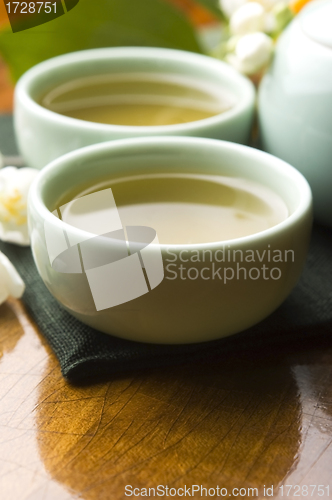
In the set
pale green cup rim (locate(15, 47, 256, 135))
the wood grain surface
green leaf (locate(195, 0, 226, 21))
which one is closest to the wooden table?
the wood grain surface

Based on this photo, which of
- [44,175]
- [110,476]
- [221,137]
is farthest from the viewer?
[221,137]

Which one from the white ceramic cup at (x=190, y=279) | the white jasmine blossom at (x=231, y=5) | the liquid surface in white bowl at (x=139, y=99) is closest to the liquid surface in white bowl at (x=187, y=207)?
the white ceramic cup at (x=190, y=279)

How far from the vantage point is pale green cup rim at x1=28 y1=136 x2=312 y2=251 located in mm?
379

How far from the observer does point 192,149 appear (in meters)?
0.49

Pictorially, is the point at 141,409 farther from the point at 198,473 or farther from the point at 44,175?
the point at 44,175

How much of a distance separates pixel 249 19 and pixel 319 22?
119 millimetres

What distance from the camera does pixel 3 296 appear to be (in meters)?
0.47

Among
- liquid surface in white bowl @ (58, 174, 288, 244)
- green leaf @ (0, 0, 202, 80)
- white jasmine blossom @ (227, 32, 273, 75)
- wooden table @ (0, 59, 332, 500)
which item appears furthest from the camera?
green leaf @ (0, 0, 202, 80)

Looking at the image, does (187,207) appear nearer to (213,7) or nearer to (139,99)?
(139,99)

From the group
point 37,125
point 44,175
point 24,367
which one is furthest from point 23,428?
point 37,125

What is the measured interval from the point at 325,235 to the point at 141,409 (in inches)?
11.1

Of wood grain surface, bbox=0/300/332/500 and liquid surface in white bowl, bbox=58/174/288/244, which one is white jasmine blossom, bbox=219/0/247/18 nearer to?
liquid surface in white bowl, bbox=58/174/288/244

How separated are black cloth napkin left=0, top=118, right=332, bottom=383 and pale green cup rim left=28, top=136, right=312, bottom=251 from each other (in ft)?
0.28

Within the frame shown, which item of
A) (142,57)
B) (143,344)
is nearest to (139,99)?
(142,57)
